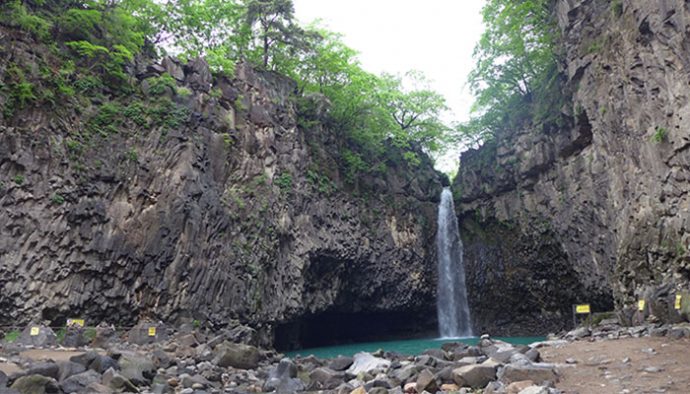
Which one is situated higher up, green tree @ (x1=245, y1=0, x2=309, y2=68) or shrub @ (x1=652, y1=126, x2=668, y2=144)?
green tree @ (x1=245, y1=0, x2=309, y2=68)

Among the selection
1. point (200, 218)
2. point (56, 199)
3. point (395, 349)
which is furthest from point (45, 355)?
point (395, 349)

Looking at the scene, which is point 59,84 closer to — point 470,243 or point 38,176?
point 38,176

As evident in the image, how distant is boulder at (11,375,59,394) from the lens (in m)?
7.21

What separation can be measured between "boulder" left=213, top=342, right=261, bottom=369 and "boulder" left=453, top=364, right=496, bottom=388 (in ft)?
20.2

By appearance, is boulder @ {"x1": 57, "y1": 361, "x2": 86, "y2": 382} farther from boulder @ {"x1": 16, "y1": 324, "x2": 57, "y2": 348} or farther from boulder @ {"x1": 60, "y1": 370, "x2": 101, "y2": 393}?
boulder @ {"x1": 16, "y1": 324, "x2": 57, "y2": 348}

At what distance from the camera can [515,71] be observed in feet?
99.8

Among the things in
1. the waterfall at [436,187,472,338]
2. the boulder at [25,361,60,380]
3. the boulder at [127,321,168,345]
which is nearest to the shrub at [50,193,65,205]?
the boulder at [127,321,168,345]

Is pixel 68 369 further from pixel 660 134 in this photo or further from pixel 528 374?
pixel 660 134

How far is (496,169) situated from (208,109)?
18135mm

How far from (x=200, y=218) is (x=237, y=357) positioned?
9.02m

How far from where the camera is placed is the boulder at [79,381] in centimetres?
773

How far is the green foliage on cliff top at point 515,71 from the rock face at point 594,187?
1.32m

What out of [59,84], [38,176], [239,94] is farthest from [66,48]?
[239,94]

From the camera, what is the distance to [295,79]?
1169 inches
